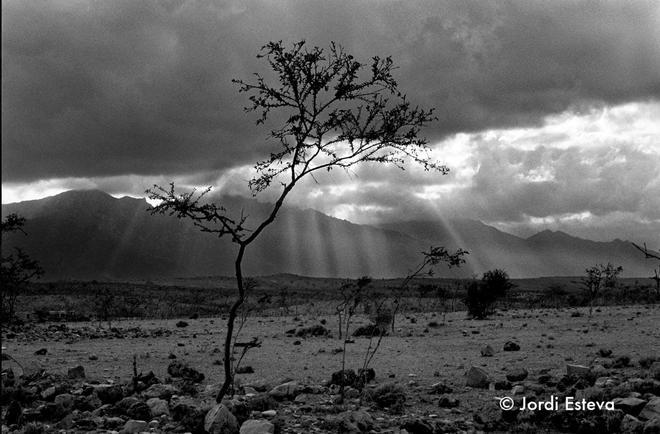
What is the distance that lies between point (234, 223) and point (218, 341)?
19041 millimetres

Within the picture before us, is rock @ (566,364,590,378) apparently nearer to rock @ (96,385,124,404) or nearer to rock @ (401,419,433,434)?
rock @ (401,419,433,434)

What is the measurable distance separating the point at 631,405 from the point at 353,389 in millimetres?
5526

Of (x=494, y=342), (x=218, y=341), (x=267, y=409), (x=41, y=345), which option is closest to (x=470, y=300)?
(x=494, y=342)

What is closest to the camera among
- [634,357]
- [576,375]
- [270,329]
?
[576,375]

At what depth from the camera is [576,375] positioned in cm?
1329

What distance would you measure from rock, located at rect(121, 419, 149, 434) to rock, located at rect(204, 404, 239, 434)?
3.89ft

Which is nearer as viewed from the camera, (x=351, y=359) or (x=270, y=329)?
(x=351, y=359)

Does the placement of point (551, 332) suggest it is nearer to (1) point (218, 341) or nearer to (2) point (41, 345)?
(1) point (218, 341)

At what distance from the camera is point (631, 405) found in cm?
1038

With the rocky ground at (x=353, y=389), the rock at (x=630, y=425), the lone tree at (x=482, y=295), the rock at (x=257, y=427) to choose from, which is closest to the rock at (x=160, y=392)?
the rocky ground at (x=353, y=389)

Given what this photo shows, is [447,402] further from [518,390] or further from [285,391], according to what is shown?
[285,391]

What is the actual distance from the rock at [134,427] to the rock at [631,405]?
28.0 ft

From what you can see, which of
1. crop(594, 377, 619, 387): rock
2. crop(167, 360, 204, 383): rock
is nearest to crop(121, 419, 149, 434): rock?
crop(167, 360, 204, 383): rock

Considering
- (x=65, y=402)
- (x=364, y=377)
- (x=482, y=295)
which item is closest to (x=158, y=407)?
(x=65, y=402)
